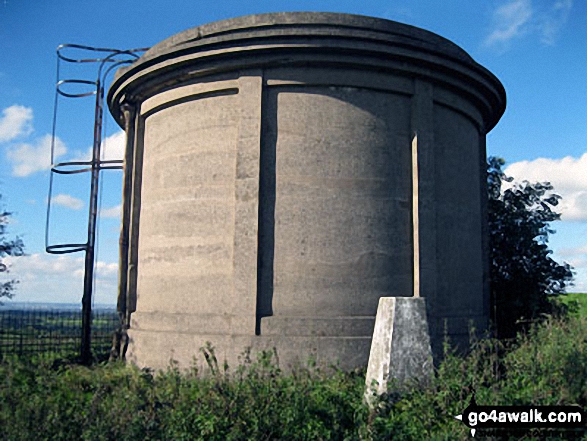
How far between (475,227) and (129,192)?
764cm

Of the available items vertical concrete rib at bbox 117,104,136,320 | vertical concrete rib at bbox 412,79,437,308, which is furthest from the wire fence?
vertical concrete rib at bbox 412,79,437,308

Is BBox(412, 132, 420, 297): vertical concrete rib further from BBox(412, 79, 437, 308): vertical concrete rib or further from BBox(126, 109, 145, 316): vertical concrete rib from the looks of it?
BBox(126, 109, 145, 316): vertical concrete rib

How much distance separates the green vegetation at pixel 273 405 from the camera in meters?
6.12

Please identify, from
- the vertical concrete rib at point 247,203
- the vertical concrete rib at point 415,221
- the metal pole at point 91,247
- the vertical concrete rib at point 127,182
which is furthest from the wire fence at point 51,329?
the vertical concrete rib at point 415,221

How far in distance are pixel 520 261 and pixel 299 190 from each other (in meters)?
7.63

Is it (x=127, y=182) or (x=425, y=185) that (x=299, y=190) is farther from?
(x=127, y=182)

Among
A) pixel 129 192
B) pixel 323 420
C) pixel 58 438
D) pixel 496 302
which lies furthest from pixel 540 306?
pixel 58 438

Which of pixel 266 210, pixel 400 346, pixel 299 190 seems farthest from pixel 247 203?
pixel 400 346

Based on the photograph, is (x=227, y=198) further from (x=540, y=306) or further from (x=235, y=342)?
(x=540, y=306)

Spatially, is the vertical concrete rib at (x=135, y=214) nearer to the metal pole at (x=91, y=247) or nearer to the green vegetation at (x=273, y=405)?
the metal pole at (x=91, y=247)

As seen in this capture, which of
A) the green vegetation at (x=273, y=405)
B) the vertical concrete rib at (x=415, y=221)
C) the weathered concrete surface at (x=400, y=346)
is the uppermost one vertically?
the vertical concrete rib at (x=415, y=221)

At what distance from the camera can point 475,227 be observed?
12086 mm

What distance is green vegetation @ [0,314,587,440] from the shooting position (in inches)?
241

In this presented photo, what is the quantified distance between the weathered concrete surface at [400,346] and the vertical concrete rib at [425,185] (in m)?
2.57
